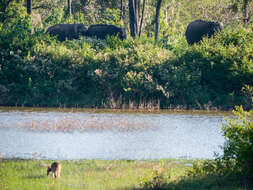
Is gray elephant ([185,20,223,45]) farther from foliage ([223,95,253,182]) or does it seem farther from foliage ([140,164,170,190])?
foliage ([140,164,170,190])

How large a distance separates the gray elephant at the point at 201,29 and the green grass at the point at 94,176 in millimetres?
32550

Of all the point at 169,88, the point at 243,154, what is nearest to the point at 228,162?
the point at 243,154

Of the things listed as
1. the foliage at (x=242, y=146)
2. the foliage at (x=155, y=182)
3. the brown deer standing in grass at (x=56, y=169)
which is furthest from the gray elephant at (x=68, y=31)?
the foliage at (x=155, y=182)

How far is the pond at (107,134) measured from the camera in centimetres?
1939

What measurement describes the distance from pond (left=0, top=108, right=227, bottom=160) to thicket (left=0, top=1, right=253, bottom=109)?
3.44 metres

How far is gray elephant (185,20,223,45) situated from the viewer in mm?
48031

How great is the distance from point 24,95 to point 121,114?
9665mm

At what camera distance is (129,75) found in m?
38.8

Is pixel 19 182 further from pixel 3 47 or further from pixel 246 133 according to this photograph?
pixel 3 47

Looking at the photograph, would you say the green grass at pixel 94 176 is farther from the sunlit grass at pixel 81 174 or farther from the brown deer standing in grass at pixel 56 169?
the brown deer standing in grass at pixel 56 169

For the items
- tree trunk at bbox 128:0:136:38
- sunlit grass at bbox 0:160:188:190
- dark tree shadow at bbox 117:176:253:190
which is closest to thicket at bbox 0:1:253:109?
tree trunk at bbox 128:0:136:38

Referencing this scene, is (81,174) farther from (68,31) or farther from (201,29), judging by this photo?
(201,29)

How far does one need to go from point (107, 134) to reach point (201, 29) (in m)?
26.5

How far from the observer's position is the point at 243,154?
12.3 meters
